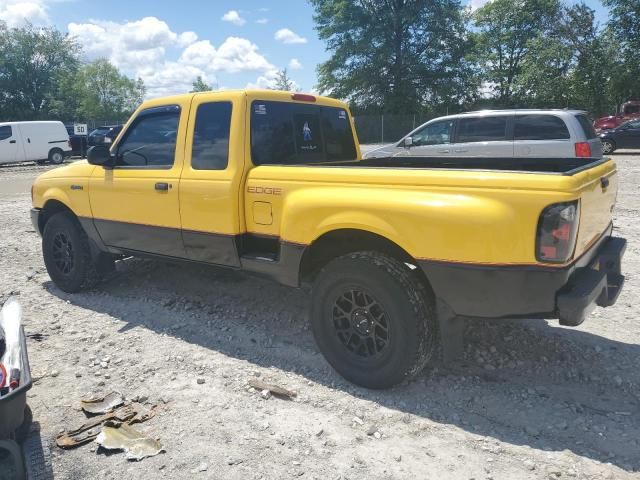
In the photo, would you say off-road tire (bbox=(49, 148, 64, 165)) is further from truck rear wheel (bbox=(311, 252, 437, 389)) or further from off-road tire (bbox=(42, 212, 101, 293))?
truck rear wheel (bbox=(311, 252, 437, 389))

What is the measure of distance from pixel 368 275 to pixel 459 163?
5.67 feet

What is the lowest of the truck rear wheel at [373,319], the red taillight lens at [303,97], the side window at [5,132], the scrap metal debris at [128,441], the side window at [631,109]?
the scrap metal debris at [128,441]

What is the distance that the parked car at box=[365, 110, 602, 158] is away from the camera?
32.5 ft

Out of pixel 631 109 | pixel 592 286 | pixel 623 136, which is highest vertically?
pixel 631 109

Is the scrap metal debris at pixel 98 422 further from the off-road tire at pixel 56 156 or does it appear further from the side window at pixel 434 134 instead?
the off-road tire at pixel 56 156

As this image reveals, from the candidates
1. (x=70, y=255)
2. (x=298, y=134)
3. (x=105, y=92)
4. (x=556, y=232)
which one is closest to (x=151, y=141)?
(x=298, y=134)

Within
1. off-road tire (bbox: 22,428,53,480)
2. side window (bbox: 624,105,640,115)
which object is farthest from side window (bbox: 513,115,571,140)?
side window (bbox: 624,105,640,115)

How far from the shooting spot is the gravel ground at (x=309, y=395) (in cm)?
271

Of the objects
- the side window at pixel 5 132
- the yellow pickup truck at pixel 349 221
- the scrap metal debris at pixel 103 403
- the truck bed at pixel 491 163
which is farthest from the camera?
the side window at pixel 5 132

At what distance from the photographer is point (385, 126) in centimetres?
3822

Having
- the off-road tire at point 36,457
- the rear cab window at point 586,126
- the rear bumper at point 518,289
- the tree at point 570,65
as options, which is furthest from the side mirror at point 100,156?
the tree at point 570,65

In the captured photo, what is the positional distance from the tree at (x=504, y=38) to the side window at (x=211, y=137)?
132 ft

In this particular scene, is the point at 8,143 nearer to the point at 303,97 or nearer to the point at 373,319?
the point at 303,97

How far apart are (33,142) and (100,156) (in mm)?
21073
